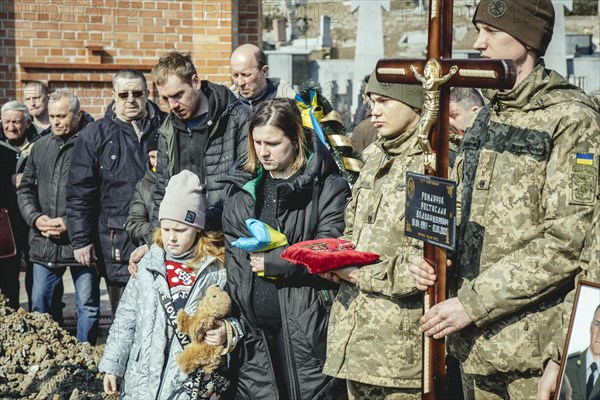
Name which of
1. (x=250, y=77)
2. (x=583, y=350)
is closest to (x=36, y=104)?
(x=250, y=77)

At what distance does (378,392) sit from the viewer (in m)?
3.82

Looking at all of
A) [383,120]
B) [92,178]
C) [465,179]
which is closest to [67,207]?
[92,178]

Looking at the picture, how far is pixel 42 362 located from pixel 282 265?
2.32 metres

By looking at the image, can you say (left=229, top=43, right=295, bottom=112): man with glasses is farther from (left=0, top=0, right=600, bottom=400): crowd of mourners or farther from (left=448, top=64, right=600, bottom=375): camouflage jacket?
(left=448, top=64, right=600, bottom=375): camouflage jacket

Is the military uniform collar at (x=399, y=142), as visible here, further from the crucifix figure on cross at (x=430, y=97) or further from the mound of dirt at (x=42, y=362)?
the mound of dirt at (x=42, y=362)

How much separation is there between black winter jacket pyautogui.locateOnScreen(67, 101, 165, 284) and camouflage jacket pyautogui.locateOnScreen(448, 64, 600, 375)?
3579 millimetres

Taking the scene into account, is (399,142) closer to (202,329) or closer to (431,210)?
(431,210)

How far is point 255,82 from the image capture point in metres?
6.45

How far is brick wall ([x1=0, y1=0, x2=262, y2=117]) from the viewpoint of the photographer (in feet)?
31.1

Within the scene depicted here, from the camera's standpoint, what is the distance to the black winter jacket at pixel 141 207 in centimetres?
588

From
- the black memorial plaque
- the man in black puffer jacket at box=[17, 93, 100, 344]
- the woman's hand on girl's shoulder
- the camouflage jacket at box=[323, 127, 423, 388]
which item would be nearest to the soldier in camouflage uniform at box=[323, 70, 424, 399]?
the camouflage jacket at box=[323, 127, 423, 388]

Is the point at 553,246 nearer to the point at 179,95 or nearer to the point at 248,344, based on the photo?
the point at 248,344

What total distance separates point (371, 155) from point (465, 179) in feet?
2.28

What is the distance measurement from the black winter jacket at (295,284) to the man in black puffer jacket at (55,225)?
8.52 ft
